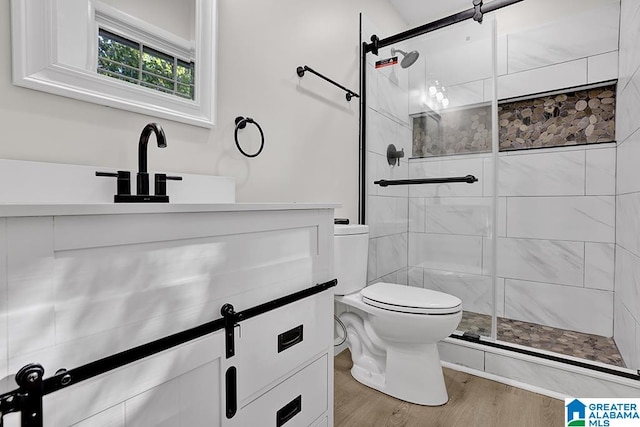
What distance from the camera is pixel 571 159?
7.51 feet

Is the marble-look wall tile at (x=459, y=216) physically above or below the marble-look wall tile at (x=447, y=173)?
below

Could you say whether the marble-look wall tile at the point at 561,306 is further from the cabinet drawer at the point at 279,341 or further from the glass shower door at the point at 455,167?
the cabinet drawer at the point at 279,341

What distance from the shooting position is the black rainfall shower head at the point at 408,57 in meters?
2.26

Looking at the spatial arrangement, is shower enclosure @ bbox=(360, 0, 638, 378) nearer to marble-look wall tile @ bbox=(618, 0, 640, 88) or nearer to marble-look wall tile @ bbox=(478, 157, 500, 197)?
marble-look wall tile @ bbox=(478, 157, 500, 197)

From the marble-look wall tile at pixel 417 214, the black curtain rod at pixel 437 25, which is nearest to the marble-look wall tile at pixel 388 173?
the marble-look wall tile at pixel 417 214

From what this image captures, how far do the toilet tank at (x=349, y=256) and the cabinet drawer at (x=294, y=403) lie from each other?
652 millimetres

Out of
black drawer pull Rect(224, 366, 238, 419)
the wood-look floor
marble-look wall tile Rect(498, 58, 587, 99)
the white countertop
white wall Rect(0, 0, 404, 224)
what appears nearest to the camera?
the white countertop

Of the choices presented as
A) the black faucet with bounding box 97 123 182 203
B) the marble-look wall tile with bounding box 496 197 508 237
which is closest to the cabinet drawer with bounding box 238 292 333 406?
the black faucet with bounding box 97 123 182 203

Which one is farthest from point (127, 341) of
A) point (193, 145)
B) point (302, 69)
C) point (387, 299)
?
point (302, 69)

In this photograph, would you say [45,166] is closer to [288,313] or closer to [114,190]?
[114,190]

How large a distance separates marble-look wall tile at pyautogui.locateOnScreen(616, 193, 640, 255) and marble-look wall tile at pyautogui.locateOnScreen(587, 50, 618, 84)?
0.77 m

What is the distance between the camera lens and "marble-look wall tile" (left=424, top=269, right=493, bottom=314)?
2053mm

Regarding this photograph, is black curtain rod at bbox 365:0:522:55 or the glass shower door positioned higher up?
black curtain rod at bbox 365:0:522:55

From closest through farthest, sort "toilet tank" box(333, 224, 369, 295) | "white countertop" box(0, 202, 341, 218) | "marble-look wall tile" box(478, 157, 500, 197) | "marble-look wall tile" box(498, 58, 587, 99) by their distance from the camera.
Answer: "white countertop" box(0, 202, 341, 218)
"toilet tank" box(333, 224, 369, 295)
"marble-look wall tile" box(478, 157, 500, 197)
"marble-look wall tile" box(498, 58, 587, 99)
